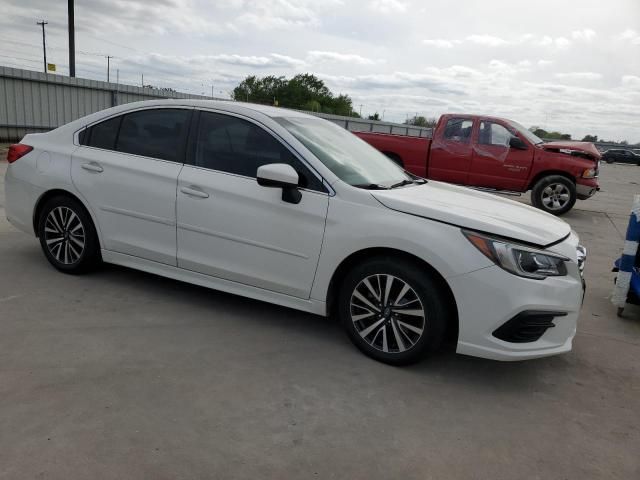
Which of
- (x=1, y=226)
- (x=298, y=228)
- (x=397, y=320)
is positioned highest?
(x=298, y=228)

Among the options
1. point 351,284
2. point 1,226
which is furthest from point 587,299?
point 1,226

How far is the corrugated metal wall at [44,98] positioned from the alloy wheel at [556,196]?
14.7 m

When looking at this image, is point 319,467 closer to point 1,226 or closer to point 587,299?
point 587,299

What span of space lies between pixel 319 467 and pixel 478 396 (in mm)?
1242

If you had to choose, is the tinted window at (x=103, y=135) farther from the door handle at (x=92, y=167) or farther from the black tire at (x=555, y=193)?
the black tire at (x=555, y=193)

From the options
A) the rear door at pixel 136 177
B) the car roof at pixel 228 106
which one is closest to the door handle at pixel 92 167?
the rear door at pixel 136 177

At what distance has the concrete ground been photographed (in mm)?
2451

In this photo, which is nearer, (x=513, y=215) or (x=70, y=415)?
(x=70, y=415)

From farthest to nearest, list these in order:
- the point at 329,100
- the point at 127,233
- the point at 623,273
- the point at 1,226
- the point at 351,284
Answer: the point at 329,100 → the point at 1,226 → the point at 623,273 → the point at 127,233 → the point at 351,284

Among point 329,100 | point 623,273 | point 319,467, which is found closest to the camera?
point 319,467

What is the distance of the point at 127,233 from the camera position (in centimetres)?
427

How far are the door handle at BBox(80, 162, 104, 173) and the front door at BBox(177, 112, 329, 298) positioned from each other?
846 mm

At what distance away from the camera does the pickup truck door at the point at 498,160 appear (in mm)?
10844

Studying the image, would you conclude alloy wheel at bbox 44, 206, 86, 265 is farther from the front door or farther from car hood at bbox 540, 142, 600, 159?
car hood at bbox 540, 142, 600, 159
